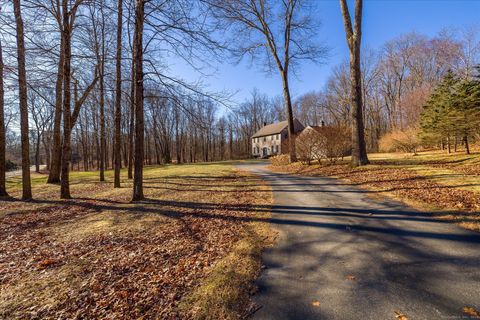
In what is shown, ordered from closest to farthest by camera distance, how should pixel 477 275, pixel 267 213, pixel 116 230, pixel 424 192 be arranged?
1. pixel 477 275
2. pixel 116 230
3. pixel 267 213
4. pixel 424 192

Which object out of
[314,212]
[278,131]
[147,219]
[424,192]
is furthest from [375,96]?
[147,219]

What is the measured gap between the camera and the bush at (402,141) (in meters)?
21.7

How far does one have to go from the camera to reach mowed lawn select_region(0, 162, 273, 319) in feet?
8.66

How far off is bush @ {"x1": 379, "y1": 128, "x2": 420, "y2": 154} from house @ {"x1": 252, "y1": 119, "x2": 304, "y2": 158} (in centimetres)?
2078

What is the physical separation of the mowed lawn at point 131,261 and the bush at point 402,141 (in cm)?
2201

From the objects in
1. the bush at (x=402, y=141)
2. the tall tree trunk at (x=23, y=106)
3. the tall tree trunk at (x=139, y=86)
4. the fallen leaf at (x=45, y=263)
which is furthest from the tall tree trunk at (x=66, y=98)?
the bush at (x=402, y=141)

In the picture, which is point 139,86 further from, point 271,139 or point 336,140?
point 271,139

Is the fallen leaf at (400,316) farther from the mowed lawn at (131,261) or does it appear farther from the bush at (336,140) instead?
the bush at (336,140)

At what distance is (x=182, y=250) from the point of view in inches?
165

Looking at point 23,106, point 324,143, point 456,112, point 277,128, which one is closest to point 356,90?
point 324,143

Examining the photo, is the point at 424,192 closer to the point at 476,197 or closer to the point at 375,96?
the point at 476,197

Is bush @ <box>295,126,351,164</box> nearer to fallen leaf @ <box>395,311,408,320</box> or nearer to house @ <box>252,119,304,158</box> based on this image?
fallen leaf @ <box>395,311,408,320</box>

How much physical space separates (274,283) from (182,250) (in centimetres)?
196

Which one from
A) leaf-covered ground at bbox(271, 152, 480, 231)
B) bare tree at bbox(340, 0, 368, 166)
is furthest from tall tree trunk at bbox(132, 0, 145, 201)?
bare tree at bbox(340, 0, 368, 166)
